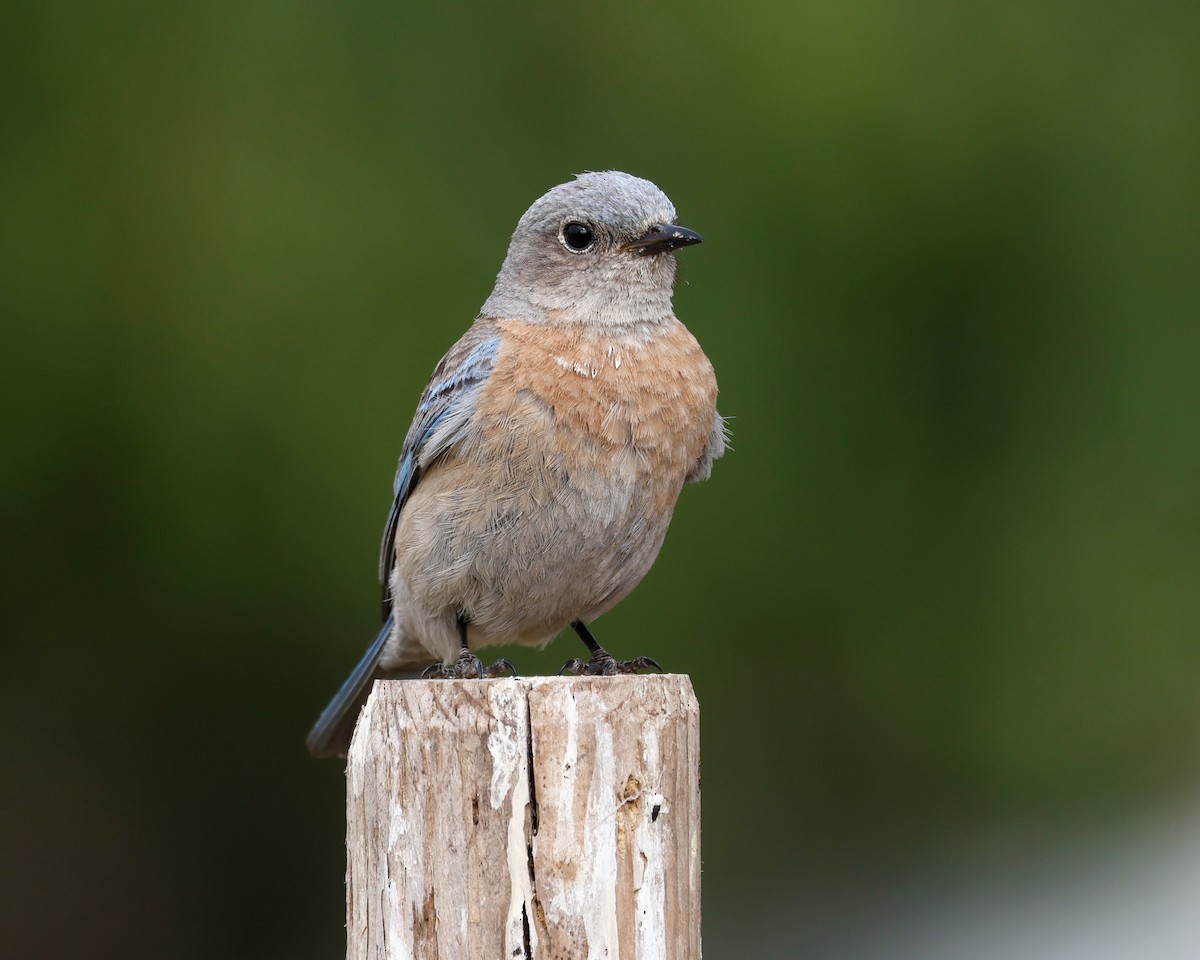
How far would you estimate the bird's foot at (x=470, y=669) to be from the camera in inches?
151

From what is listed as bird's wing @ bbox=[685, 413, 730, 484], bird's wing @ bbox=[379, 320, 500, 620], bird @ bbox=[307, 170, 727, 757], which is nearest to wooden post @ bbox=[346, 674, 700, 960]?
bird @ bbox=[307, 170, 727, 757]

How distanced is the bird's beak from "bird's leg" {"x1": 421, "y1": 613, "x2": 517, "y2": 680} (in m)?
1.30

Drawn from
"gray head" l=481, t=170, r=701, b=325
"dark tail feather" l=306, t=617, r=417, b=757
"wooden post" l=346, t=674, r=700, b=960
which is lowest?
"dark tail feather" l=306, t=617, r=417, b=757

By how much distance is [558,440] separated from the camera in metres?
4.04

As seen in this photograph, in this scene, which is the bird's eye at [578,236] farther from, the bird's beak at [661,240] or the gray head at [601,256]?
the bird's beak at [661,240]

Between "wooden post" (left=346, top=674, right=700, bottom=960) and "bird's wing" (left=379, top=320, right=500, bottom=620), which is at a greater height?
"bird's wing" (left=379, top=320, right=500, bottom=620)

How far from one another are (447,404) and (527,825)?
1872mm

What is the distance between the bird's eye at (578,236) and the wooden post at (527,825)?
2016mm

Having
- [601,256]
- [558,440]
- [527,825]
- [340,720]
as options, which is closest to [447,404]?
[558,440]

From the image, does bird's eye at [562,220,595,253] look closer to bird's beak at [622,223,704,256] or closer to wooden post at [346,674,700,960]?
bird's beak at [622,223,704,256]

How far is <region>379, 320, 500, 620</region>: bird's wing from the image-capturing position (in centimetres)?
424

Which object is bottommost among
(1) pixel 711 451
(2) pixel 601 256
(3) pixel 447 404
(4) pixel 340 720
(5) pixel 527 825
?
(4) pixel 340 720

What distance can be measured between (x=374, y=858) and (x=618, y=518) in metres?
1.53

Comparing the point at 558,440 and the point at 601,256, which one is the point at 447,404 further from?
the point at 601,256
